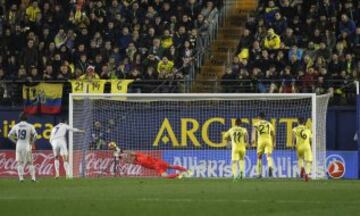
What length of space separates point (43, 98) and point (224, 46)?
682cm

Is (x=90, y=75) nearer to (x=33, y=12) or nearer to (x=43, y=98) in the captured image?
(x=43, y=98)

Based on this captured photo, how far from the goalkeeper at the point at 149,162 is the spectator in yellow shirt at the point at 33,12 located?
7.01 m

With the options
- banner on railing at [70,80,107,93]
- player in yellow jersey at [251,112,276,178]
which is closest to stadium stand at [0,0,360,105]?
banner on railing at [70,80,107,93]

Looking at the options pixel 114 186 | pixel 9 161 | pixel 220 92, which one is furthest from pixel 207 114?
pixel 114 186

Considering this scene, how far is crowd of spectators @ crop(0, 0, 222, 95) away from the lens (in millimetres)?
33031

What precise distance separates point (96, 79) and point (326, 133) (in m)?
7.81

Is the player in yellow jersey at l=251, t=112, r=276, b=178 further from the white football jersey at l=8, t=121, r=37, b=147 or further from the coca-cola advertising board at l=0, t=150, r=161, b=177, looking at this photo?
the white football jersey at l=8, t=121, r=37, b=147

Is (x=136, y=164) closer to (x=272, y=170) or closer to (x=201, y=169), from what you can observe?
(x=201, y=169)

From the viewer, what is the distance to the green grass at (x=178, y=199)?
16.4 m

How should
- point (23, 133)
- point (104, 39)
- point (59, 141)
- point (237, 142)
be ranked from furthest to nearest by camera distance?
point (104, 39)
point (59, 141)
point (237, 142)
point (23, 133)

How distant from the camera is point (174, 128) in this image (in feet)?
106

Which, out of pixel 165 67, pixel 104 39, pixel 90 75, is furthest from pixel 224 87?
pixel 104 39

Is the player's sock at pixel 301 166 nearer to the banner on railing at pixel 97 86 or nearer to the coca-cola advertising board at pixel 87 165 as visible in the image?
the coca-cola advertising board at pixel 87 165

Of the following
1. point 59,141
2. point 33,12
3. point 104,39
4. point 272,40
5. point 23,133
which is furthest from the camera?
point 33,12
